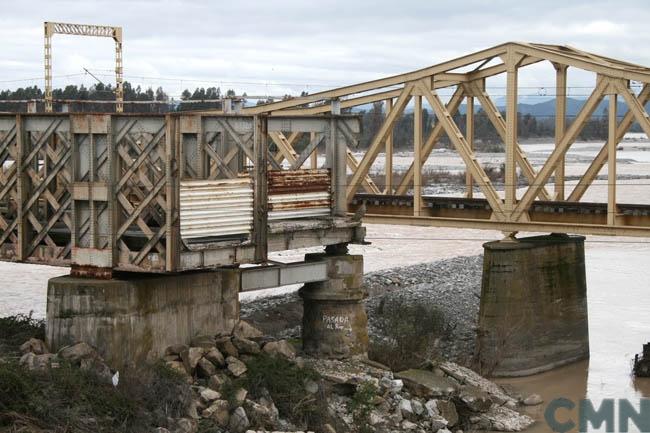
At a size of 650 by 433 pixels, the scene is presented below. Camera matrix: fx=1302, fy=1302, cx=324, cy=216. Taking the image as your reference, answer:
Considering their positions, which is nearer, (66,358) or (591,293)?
(66,358)

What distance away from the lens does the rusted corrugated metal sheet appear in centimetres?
2133

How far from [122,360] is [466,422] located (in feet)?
20.3

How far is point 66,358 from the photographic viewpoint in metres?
18.3

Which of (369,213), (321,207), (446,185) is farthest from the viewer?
(446,185)

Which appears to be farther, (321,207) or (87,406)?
(321,207)

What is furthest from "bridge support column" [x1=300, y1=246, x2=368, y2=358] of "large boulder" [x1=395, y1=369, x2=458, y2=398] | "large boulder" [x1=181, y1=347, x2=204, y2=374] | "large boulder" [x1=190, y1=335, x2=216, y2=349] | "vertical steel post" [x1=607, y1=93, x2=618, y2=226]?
"vertical steel post" [x1=607, y1=93, x2=618, y2=226]

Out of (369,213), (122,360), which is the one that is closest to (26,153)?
(122,360)

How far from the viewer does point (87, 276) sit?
64.7ft

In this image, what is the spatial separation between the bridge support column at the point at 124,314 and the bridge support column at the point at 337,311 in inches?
122

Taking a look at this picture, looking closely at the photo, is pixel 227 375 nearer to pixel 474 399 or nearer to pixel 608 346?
pixel 474 399

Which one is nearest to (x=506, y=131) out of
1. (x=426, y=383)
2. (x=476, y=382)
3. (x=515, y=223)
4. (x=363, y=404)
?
(x=515, y=223)

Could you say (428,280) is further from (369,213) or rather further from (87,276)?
(87,276)

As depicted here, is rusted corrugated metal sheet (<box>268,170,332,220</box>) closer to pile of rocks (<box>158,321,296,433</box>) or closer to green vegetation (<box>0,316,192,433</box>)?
pile of rocks (<box>158,321,296,433</box>)

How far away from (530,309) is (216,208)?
14.2 m
